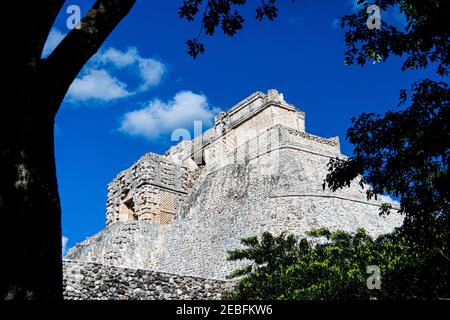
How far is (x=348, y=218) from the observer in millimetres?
19281

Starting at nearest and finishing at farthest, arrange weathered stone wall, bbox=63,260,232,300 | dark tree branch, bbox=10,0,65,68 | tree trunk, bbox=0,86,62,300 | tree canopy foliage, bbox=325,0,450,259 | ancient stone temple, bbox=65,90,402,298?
tree trunk, bbox=0,86,62,300 < dark tree branch, bbox=10,0,65,68 < tree canopy foliage, bbox=325,0,450,259 < weathered stone wall, bbox=63,260,232,300 < ancient stone temple, bbox=65,90,402,298

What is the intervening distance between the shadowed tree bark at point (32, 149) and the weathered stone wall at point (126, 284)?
23.5 ft

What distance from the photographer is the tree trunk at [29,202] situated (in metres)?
3.15

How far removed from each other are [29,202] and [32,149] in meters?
0.37

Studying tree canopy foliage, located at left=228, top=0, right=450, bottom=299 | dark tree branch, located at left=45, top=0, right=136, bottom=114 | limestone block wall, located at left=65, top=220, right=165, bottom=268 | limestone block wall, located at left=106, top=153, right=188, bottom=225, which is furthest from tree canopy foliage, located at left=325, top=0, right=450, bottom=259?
limestone block wall, located at left=106, top=153, right=188, bottom=225

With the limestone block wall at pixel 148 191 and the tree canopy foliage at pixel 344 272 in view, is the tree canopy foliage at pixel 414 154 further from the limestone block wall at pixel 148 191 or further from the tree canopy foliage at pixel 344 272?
the limestone block wall at pixel 148 191

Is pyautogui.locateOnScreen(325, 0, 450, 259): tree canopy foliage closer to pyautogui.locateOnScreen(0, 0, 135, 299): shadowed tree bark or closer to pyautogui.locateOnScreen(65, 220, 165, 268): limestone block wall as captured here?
pyautogui.locateOnScreen(0, 0, 135, 299): shadowed tree bark

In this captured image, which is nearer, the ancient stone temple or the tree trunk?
the tree trunk

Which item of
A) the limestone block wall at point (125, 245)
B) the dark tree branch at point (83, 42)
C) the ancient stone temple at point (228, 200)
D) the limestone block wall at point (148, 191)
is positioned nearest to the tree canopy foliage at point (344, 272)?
the ancient stone temple at point (228, 200)

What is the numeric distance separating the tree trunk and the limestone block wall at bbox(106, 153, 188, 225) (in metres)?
22.1

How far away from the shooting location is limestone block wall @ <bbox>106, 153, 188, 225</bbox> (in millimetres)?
25805

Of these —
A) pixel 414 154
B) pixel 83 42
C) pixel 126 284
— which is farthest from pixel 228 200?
pixel 83 42
